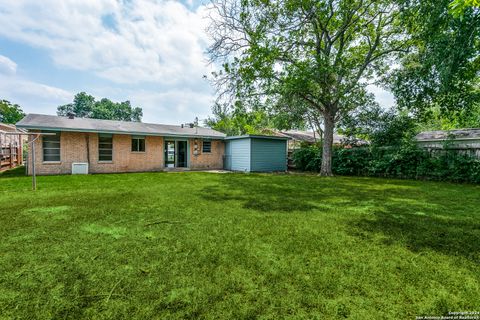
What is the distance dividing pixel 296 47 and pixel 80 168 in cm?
1247

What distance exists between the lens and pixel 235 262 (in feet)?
7.73

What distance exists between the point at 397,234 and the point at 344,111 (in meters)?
11.5

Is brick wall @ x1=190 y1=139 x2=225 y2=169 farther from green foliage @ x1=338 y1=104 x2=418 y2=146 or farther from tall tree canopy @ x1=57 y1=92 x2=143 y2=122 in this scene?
tall tree canopy @ x1=57 y1=92 x2=143 y2=122

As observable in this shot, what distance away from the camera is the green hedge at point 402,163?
878 cm

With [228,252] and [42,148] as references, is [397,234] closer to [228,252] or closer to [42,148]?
[228,252]

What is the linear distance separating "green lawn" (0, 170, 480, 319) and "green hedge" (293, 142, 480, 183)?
18.7 feet

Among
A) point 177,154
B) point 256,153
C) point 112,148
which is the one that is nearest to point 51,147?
point 112,148

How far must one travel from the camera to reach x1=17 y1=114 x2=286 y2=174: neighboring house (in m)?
10.8

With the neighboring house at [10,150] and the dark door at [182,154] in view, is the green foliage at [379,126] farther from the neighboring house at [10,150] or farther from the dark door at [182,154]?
the neighboring house at [10,150]

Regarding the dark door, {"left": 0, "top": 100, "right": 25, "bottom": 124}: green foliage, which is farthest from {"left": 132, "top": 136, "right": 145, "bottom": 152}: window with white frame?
{"left": 0, "top": 100, "right": 25, "bottom": 124}: green foliage

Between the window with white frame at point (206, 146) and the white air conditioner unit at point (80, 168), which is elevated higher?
the window with white frame at point (206, 146)

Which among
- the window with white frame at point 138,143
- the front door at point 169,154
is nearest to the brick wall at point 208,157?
the front door at point 169,154

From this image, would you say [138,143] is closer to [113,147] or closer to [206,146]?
[113,147]

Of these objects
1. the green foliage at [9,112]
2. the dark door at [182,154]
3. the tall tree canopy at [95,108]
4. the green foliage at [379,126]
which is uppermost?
the tall tree canopy at [95,108]
